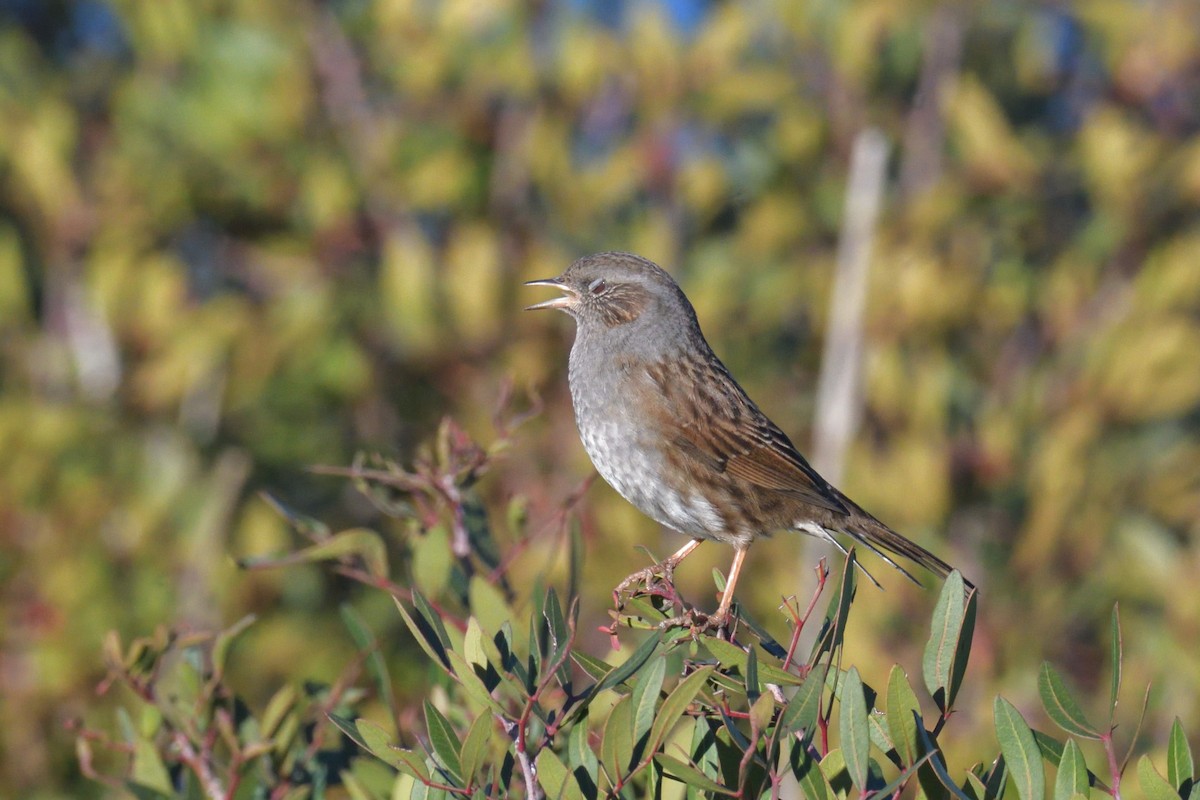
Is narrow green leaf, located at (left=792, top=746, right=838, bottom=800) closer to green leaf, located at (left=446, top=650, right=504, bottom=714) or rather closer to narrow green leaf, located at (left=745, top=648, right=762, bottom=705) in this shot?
narrow green leaf, located at (left=745, top=648, right=762, bottom=705)

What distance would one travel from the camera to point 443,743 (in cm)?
207

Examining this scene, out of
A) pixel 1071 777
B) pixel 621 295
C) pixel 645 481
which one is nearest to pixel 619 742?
pixel 1071 777

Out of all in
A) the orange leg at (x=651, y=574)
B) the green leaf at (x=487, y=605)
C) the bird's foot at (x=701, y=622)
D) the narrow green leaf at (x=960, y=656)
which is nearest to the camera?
the narrow green leaf at (x=960, y=656)

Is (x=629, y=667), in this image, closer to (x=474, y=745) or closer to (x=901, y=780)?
(x=474, y=745)

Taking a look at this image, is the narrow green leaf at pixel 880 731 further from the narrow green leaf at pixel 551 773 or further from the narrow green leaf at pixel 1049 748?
the narrow green leaf at pixel 551 773

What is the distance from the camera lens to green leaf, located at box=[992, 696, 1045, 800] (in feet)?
6.71

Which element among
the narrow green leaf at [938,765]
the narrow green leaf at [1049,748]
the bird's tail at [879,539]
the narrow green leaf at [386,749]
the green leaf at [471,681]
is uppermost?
the bird's tail at [879,539]

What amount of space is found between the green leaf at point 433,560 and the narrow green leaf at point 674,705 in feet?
2.84

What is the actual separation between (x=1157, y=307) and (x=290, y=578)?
13.1ft

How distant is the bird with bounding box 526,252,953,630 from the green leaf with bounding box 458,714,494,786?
1.46m

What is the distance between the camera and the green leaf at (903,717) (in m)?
2.06

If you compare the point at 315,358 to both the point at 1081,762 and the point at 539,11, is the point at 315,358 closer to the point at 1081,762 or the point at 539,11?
the point at 539,11

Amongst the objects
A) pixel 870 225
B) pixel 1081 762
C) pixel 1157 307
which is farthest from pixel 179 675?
pixel 1157 307

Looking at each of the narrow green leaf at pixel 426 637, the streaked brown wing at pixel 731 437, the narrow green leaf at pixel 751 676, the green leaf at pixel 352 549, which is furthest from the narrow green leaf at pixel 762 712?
the streaked brown wing at pixel 731 437
